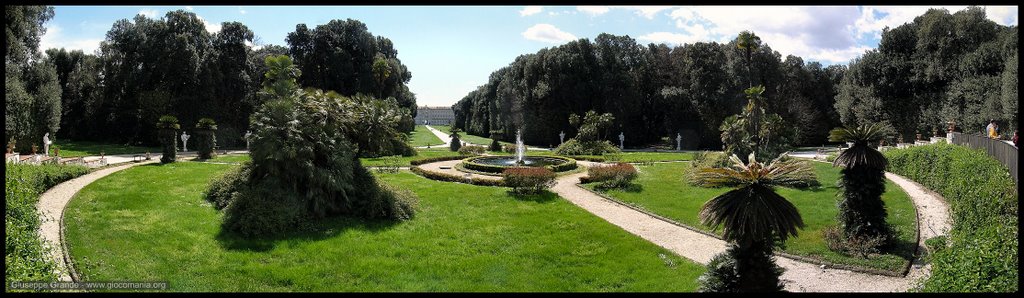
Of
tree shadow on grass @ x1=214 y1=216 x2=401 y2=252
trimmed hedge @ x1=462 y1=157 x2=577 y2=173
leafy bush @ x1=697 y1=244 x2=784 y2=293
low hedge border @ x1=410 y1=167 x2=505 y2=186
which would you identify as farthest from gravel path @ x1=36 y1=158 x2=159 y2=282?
trimmed hedge @ x1=462 y1=157 x2=577 y2=173

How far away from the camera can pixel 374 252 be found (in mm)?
13211

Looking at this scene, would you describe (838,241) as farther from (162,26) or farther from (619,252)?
(162,26)

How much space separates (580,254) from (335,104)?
29.1 ft

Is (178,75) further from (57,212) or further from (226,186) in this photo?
(57,212)

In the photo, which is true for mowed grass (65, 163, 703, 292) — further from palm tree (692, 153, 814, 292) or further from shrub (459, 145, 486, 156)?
shrub (459, 145, 486, 156)

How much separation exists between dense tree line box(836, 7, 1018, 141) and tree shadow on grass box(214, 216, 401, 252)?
32524mm

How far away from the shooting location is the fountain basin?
26828 millimetres

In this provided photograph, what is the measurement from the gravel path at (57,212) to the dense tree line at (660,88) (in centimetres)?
3561

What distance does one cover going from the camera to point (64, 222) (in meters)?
A: 13.7

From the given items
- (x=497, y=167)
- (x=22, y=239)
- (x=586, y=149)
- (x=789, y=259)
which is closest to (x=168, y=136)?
(x=497, y=167)

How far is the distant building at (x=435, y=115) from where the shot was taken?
179625 mm

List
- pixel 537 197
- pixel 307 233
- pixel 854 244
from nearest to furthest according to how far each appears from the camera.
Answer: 1. pixel 854 244
2. pixel 307 233
3. pixel 537 197

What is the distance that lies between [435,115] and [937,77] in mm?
150058

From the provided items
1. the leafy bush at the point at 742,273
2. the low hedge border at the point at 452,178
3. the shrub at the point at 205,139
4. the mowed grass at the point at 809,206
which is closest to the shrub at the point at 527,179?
the low hedge border at the point at 452,178
